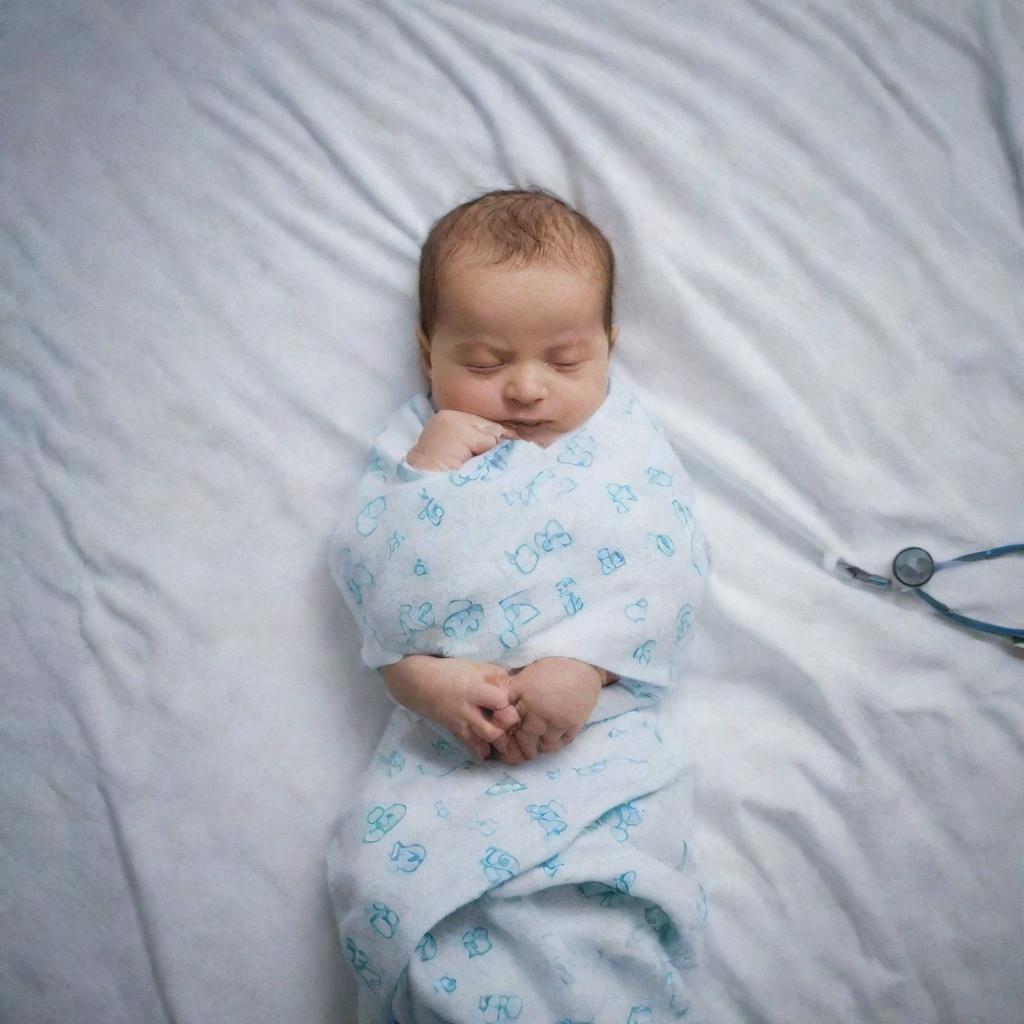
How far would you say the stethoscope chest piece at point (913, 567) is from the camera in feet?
4.03

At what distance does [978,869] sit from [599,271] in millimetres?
958

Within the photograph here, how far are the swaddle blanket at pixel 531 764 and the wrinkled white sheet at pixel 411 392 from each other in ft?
0.35

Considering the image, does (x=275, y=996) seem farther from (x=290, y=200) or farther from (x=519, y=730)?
(x=290, y=200)

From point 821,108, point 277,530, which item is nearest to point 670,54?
point 821,108

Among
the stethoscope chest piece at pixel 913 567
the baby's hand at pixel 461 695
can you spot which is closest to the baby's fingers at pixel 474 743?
the baby's hand at pixel 461 695

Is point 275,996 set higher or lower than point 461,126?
lower

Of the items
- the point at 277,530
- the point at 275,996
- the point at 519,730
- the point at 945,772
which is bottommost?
the point at 275,996

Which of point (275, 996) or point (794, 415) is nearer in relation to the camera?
point (275, 996)

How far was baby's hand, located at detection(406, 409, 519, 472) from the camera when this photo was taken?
3.89 ft

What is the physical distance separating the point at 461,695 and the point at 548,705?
0.11m

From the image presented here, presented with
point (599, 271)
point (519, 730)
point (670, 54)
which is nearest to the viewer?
point (519, 730)

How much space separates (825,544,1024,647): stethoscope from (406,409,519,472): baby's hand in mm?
538

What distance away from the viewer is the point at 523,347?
3.94ft

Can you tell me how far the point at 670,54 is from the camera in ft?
4.47
